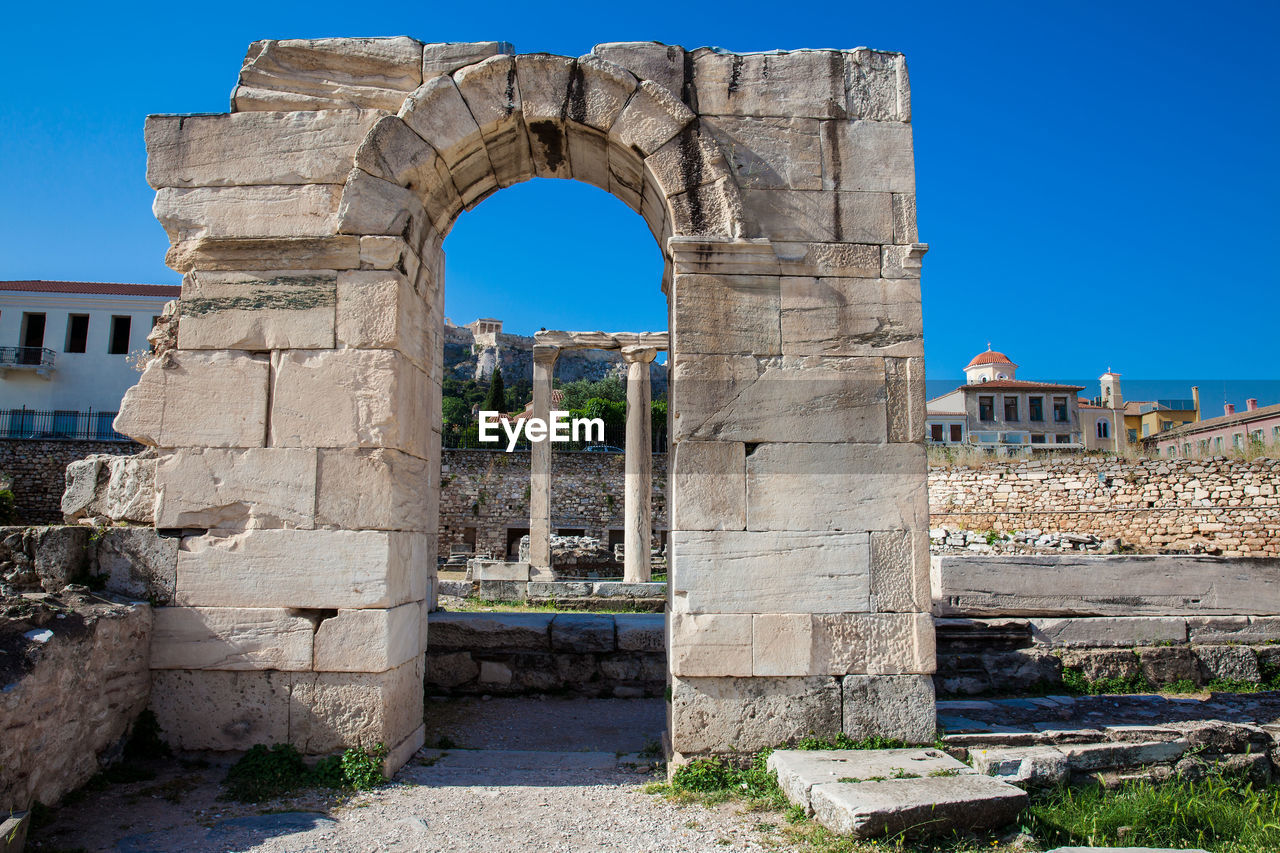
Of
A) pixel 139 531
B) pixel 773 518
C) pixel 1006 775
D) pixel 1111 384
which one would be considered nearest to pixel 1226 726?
pixel 1006 775

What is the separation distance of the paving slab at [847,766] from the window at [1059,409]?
4597 cm

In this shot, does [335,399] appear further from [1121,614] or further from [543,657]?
[1121,614]

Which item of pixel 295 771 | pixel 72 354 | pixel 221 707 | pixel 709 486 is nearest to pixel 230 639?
pixel 221 707

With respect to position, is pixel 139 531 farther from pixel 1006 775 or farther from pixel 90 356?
pixel 90 356

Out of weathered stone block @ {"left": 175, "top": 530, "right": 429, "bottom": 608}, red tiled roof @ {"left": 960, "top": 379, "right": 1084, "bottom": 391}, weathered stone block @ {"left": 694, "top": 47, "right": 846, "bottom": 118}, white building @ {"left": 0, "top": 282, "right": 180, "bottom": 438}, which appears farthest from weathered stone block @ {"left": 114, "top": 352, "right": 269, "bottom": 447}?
red tiled roof @ {"left": 960, "top": 379, "right": 1084, "bottom": 391}

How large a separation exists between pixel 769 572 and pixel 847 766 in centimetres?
106

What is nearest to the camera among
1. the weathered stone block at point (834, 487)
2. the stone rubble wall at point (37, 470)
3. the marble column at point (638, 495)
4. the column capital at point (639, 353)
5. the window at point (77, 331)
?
the weathered stone block at point (834, 487)

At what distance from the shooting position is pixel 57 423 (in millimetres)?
30578

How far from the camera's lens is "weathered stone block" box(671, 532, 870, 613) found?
14.6 feet

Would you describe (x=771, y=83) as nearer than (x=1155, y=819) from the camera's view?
No

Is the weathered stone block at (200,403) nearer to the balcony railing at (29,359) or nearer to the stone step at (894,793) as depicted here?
the stone step at (894,793)

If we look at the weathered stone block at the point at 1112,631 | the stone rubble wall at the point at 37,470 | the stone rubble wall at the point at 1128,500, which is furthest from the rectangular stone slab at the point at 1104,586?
the stone rubble wall at the point at 37,470

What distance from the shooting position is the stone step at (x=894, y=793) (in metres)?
3.40

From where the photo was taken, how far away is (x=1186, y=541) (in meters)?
18.5
